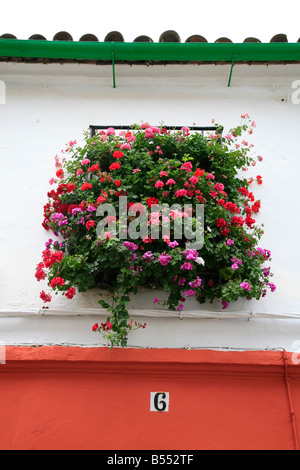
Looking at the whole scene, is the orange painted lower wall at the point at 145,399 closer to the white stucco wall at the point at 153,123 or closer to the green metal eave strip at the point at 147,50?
the white stucco wall at the point at 153,123

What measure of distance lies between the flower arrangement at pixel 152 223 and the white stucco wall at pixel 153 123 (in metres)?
0.17

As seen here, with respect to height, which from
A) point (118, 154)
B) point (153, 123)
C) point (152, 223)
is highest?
point (153, 123)

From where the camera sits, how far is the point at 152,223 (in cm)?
356

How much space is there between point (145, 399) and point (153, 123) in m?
2.94

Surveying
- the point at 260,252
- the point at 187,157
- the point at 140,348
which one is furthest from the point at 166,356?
the point at 187,157

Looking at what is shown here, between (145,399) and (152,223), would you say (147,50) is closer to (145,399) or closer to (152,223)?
(152,223)

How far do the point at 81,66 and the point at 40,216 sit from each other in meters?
1.93

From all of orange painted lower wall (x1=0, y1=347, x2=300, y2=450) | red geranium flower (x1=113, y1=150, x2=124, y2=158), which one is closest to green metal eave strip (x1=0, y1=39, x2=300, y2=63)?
red geranium flower (x1=113, y1=150, x2=124, y2=158)

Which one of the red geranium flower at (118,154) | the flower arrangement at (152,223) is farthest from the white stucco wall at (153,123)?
the red geranium flower at (118,154)

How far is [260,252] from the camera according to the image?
3.88 metres

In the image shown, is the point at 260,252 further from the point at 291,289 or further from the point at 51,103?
the point at 51,103

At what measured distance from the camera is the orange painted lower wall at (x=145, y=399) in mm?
3312

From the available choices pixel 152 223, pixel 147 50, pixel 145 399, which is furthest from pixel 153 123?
pixel 145 399

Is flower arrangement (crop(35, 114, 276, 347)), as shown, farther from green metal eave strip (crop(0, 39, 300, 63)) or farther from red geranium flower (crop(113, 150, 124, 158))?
green metal eave strip (crop(0, 39, 300, 63))
